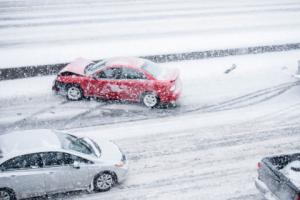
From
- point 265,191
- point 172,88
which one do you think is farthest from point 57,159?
point 172,88

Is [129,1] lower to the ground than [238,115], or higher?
higher

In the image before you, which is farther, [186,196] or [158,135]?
[158,135]

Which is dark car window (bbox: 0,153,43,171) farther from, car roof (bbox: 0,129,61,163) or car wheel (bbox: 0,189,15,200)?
car wheel (bbox: 0,189,15,200)

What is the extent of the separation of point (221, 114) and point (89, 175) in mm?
6047

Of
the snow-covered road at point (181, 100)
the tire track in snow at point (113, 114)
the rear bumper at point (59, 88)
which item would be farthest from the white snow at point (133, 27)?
the tire track in snow at point (113, 114)

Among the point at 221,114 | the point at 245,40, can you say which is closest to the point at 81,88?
the point at 221,114

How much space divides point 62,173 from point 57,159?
0.34 m

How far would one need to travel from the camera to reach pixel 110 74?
50.4 feet

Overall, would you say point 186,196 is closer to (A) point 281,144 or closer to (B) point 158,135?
(B) point 158,135

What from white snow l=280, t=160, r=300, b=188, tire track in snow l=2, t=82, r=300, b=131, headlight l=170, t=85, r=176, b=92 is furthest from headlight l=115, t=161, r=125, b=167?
headlight l=170, t=85, r=176, b=92

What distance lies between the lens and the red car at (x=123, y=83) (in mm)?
15109

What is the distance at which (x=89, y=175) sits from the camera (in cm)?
1040

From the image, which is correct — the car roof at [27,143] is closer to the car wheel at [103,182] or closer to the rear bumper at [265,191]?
the car wheel at [103,182]

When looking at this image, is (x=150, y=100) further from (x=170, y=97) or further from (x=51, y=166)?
(x=51, y=166)
